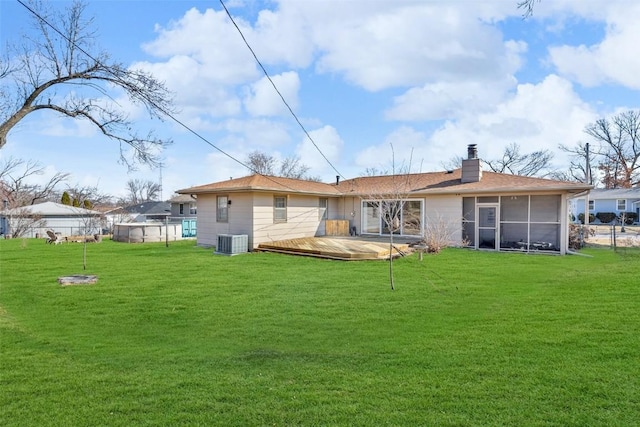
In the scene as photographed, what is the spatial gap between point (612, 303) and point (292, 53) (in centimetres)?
891

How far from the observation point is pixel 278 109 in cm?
1171

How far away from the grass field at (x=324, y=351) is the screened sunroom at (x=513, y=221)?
18.5 feet

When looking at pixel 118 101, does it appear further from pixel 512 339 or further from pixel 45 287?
pixel 512 339

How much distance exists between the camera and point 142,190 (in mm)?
63031

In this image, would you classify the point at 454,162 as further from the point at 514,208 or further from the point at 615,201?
the point at 514,208

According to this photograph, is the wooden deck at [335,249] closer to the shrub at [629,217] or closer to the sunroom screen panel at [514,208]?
the sunroom screen panel at [514,208]

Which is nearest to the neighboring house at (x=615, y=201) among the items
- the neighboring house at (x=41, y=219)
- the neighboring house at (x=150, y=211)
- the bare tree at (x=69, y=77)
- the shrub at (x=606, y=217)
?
the shrub at (x=606, y=217)

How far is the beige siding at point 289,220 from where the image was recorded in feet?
48.0

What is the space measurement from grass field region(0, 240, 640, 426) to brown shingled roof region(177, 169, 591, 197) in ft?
16.9

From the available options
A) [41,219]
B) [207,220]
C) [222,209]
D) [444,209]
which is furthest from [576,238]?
[41,219]

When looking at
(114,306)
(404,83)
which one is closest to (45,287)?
(114,306)

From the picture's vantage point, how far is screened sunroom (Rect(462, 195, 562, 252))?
1472cm

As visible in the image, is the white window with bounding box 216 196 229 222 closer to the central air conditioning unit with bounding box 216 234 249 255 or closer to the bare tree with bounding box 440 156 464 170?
the central air conditioning unit with bounding box 216 234 249 255

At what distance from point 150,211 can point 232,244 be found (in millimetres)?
28889
